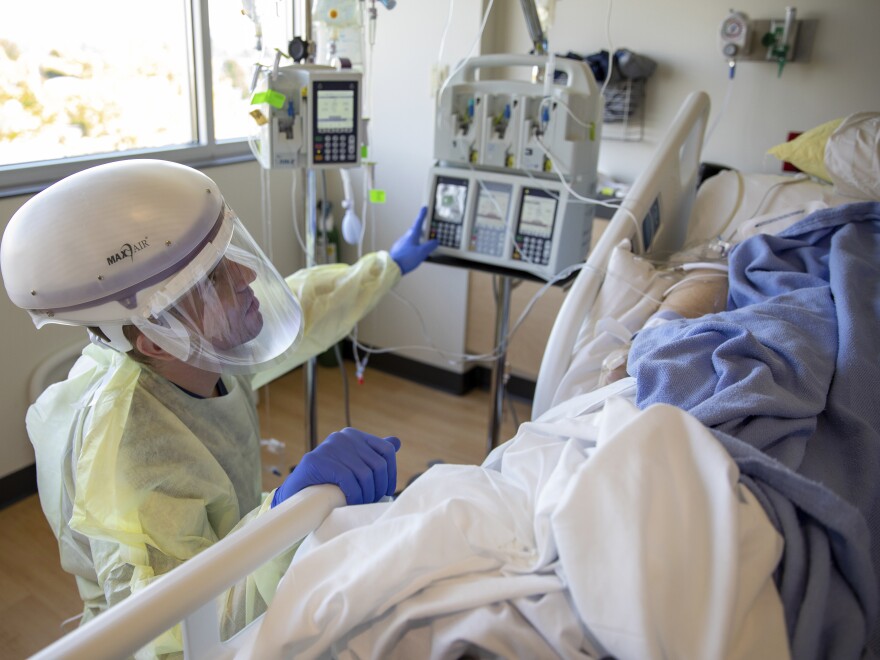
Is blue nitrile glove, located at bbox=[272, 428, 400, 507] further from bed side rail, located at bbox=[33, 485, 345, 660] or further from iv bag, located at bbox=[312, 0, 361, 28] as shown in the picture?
iv bag, located at bbox=[312, 0, 361, 28]

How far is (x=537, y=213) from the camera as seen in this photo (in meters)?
1.87

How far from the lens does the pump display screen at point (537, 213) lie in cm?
185

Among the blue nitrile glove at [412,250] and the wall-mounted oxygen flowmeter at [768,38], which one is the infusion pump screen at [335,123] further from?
the wall-mounted oxygen flowmeter at [768,38]

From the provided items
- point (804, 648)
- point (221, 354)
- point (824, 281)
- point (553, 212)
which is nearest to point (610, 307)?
point (824, 281)

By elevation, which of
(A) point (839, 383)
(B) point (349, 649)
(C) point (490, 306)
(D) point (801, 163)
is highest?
(D) point (801, 163)

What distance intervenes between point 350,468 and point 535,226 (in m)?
1.11

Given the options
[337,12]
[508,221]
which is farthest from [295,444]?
[337,12]

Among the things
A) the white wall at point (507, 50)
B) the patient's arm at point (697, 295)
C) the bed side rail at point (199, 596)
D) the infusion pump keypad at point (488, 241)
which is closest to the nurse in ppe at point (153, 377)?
the bed side rail at point (199, 596)

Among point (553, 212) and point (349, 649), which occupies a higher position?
point (553, 212)

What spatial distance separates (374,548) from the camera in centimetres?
72

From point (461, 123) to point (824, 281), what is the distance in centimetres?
101

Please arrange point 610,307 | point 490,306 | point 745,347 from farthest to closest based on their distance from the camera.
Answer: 1. point 490,306
2. point 610,307
3. point 745,347

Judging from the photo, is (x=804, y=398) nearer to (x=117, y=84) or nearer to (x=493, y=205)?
(x=493, y=205)

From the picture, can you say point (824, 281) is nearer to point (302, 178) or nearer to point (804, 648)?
point (804, 648)
